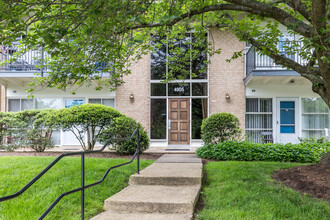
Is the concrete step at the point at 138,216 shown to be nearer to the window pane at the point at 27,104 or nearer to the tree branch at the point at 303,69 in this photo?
the tree branch at the point at 303,69

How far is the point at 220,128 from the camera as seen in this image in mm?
9719

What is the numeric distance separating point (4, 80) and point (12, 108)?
4.93 ft

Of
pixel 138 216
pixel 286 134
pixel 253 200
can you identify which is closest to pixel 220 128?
pixel 286 134

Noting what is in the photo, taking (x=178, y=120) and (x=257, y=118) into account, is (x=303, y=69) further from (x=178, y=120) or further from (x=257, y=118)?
(x=178, y=120)

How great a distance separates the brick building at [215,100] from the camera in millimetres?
13000

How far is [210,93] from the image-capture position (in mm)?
13266

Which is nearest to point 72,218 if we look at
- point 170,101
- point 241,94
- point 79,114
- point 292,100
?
point 79,114

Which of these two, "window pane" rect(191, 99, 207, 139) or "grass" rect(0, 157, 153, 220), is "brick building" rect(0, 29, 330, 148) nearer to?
"window pane" rect(191, 99, 207, 139)

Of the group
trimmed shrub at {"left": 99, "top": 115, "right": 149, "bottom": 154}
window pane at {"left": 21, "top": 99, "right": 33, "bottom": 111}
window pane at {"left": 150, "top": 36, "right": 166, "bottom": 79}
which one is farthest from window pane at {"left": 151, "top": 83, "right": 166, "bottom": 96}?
window pane at {"left": 21, "top": 99, "right": 33, "bottom": 111}

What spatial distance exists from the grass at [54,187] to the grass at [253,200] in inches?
67.8

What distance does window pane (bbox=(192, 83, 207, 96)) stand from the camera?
13.4 m

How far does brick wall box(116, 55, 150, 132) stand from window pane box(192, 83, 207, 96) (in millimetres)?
2247

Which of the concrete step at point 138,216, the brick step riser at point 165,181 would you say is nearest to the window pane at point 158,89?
the brick step riser at point 165,181

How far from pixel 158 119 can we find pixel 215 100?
2.90m
